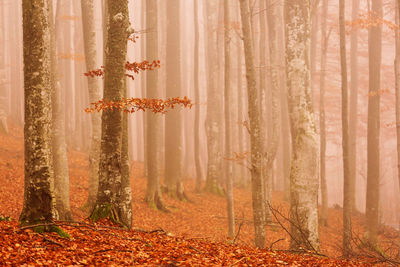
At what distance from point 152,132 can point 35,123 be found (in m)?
8.37

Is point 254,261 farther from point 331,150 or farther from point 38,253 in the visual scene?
point 331,150

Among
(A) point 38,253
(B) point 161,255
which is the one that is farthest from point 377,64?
(A) point 38,253

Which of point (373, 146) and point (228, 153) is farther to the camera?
point (373, 146)

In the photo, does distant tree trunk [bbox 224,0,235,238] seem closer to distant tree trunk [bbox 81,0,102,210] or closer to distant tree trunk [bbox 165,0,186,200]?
distant tree trunk [bbox 165,0,186,200]

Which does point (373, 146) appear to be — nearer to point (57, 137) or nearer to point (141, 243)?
point (141, 243)

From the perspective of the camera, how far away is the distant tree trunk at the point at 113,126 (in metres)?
7.61

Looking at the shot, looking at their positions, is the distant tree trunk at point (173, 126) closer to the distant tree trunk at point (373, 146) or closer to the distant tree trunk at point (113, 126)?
the distant tree trunk at point (373, 146)

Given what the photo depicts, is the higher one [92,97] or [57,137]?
[92,97]

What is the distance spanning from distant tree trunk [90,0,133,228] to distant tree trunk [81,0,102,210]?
13.1 feet

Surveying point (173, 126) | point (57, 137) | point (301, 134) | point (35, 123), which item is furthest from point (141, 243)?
point (173, 126)

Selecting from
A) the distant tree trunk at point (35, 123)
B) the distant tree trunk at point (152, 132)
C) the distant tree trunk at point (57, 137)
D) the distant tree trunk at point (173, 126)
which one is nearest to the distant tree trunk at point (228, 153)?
the distant tree trunk at point (152, 132)

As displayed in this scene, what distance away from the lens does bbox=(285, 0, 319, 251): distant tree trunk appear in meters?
9.38

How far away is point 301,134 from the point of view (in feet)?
31.4

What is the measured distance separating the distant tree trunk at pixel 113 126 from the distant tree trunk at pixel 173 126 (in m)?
8.09
